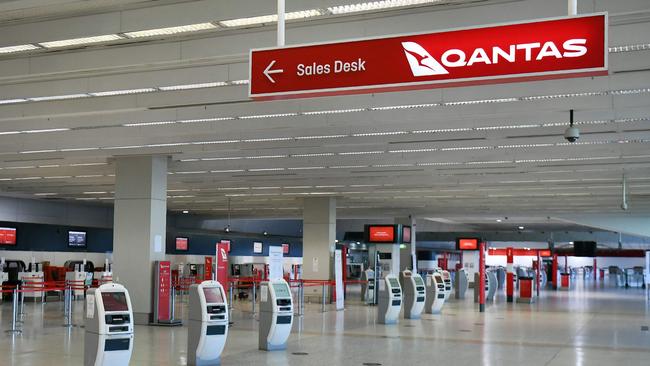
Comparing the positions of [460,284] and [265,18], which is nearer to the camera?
[265,18]

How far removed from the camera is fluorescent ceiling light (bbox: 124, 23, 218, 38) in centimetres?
782

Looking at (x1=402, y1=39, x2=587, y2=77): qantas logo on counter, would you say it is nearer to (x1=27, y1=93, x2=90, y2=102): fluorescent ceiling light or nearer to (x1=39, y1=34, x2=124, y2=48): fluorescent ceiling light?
(x1=39, y1=34, x2=124, y2=48): fluorescent ceiling light

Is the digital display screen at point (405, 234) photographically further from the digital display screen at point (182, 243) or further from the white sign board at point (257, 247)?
the white sign board at point (257, 247)

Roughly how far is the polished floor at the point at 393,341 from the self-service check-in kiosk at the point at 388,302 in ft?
1.23

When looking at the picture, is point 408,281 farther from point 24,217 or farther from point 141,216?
point 24,217

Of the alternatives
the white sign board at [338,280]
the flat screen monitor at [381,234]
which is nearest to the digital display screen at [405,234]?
the flat screen monitor at [381,234]

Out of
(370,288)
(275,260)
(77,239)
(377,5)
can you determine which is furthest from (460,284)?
(377,5)

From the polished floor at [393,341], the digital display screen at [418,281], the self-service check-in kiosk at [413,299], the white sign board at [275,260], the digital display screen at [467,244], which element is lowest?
the polished floor at [393,341]

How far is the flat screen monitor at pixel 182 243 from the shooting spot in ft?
117

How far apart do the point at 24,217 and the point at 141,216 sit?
14045 mm

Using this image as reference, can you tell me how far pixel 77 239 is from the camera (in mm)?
30797

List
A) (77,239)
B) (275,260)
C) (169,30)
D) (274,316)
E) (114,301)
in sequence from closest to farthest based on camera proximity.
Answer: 1. (169,30)
2. (114,301)
3. (274,316)
4. (275,260)
5. (77,239)

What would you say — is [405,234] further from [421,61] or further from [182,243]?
[421,61]

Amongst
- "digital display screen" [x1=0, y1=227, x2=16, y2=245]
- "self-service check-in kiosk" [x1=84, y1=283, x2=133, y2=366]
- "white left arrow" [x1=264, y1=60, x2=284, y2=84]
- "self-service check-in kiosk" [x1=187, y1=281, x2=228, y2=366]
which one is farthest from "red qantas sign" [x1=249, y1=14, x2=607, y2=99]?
"digital display screen" [x1=0, y1=227, x2=16, y2=245]
